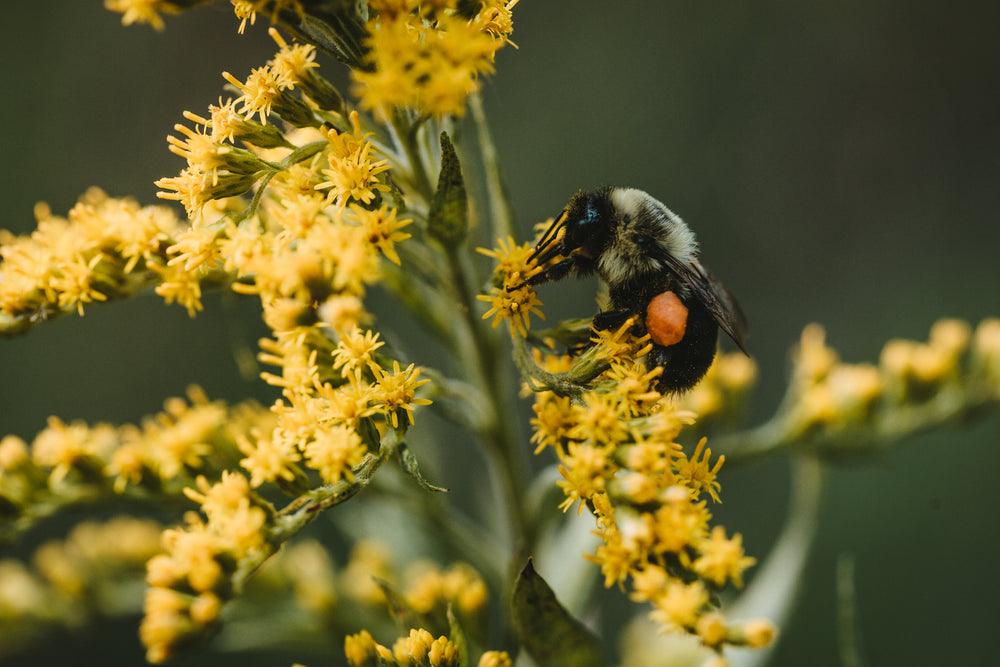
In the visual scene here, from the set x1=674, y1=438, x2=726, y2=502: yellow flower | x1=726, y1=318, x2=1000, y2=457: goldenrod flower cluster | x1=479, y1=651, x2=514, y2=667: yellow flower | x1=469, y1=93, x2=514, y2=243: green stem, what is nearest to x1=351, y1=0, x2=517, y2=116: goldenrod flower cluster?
x1=469, y1=93, x2=514, y2=243: green stem

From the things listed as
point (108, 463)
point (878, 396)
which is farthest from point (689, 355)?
point (108, 463)

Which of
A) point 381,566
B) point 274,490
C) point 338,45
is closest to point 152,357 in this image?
point 381,566

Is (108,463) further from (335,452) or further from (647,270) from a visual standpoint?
(647,270)

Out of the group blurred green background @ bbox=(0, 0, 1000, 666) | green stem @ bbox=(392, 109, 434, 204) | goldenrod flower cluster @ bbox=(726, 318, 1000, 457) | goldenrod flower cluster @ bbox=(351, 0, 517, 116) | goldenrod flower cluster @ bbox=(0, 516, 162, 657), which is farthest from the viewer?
blurred green background @ bbox=(0, 0, 1000, 666)

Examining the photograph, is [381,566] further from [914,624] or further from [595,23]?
[595,23]

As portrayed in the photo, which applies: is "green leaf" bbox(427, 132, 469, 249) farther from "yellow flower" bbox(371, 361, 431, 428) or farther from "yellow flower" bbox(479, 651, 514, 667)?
"yellow flower" bbox(479, 651, 514, 667)

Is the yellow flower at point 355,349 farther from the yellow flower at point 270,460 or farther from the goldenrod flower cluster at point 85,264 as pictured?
the goldenrod flower cluster at point 85,264
